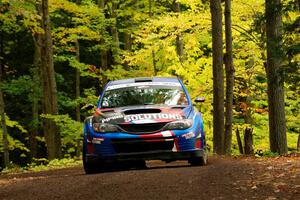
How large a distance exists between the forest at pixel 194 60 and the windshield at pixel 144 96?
8.16 feet

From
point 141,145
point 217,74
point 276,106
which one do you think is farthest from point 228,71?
point 141,145

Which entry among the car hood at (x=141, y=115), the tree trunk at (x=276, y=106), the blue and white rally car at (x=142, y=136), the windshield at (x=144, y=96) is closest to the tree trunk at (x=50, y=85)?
the tree trunk at (x=276, y=106)

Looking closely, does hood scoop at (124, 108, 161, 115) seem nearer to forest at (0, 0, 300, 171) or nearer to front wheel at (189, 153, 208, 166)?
front wheel at (189, 153, 208, 166)

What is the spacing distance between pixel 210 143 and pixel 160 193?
2086cm

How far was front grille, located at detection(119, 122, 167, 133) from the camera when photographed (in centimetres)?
980

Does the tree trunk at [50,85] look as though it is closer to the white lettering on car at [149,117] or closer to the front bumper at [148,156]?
the front bumper at [148,156]

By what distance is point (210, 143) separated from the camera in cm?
2738

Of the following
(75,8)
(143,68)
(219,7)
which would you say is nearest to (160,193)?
(219,7)

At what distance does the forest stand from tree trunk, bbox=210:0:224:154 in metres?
0.03

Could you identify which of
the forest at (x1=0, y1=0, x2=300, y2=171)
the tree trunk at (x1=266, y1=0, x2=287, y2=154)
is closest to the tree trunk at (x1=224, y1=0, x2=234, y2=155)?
the forest at (x1=0, y1=0, x2=300, y2=171)

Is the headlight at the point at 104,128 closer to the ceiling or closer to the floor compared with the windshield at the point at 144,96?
closer to the floor

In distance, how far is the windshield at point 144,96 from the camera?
1092cm

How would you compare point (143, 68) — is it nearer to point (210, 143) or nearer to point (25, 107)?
point (210, 143)

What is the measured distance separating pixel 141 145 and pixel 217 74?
794cm
